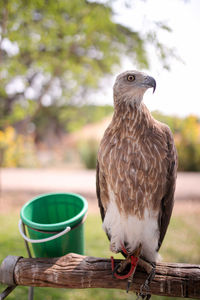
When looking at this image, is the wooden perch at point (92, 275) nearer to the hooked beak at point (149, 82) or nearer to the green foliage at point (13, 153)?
the hooked beak at point (149, 82)

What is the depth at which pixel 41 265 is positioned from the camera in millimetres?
1695

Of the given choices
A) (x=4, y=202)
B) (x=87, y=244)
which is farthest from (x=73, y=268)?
(x=4, y=202)

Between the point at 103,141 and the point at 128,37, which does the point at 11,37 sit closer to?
the point at 128,37

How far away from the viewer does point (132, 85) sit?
150 cm

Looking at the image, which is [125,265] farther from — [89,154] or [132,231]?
[89,154]

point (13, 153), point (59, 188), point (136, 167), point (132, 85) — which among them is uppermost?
point (132, 85)

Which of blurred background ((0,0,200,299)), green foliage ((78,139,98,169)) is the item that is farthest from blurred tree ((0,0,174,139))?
green foliage ((78,139,98,169))

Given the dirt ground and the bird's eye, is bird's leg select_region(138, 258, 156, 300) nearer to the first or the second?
the bird's eye

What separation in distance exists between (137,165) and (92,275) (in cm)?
90

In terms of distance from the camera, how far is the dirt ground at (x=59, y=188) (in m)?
5.38

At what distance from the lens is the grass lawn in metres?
2.42

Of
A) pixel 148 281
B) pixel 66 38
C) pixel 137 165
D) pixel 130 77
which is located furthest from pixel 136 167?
pixel 66 38

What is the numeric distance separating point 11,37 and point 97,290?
373 centimetres

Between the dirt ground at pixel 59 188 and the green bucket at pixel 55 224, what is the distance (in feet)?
10.0
